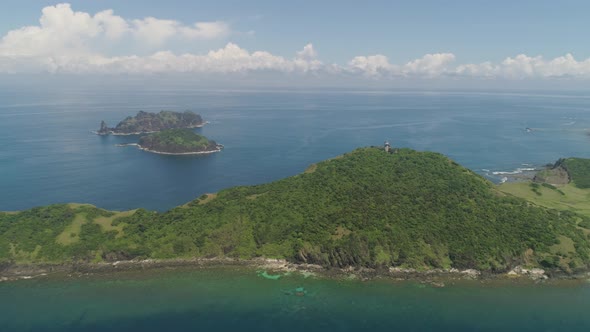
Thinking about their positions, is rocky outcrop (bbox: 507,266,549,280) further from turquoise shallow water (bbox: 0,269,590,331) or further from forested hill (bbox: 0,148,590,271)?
turquoise shallow water (bbox: 0,269,590,331)

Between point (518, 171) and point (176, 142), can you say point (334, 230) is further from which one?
point (176, 142)

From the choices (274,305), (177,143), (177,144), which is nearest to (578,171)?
(274,305)

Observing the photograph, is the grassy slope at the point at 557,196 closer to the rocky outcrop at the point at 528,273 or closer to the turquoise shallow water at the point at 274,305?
the rocky outcrop at the point at 528,273

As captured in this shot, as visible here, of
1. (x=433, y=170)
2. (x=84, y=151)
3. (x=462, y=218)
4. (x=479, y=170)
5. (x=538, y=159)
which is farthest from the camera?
(x=84, y=151)

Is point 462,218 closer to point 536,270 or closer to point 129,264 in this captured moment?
point 536,270

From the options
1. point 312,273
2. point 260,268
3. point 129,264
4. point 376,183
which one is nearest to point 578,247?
point 376,183

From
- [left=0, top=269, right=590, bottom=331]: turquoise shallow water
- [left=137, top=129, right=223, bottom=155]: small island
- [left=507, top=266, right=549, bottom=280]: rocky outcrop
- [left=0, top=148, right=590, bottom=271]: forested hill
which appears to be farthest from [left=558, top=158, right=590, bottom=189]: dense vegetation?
[left=137, top=129, right=223, bottom=155]: small island
